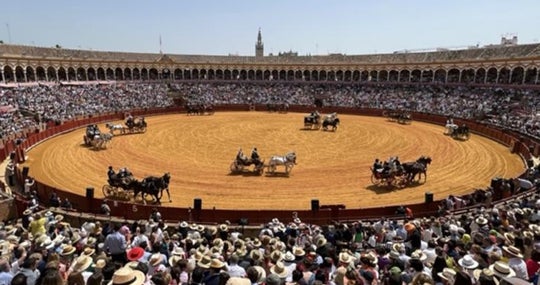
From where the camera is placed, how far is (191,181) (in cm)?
1892

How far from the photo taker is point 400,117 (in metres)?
39.0

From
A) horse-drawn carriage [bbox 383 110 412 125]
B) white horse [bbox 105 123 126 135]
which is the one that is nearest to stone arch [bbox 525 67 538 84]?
horse-drawn carriage [bbox 383 110 412 125]

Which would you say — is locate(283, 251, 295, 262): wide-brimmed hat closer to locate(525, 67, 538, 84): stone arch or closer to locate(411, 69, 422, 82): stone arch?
locate(525, 67, 538, 84): stone arch

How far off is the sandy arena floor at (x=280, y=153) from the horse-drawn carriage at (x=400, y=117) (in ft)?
6.79

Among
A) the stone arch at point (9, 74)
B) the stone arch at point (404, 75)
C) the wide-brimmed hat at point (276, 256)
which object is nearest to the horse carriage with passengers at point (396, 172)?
the wide-brimmed hat at point (276, 256)

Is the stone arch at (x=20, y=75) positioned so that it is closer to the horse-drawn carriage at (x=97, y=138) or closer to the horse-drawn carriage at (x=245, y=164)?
the horse-drawn carriage at (x=97, y=138)

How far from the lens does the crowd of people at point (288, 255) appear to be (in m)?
5.95

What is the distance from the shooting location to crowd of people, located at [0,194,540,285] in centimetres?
595

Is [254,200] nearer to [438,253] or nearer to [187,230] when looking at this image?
[187,230]

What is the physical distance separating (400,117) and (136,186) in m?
31.2

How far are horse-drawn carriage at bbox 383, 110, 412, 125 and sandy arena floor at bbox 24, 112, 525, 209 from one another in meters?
2.07

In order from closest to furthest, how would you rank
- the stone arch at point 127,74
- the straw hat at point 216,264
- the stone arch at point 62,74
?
the straw hat at point 216,264
the stone arch at point 62,74
the stone arch at point 127,74

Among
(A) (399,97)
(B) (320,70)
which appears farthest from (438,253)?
(B) (320,70)

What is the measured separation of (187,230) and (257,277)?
564cm
